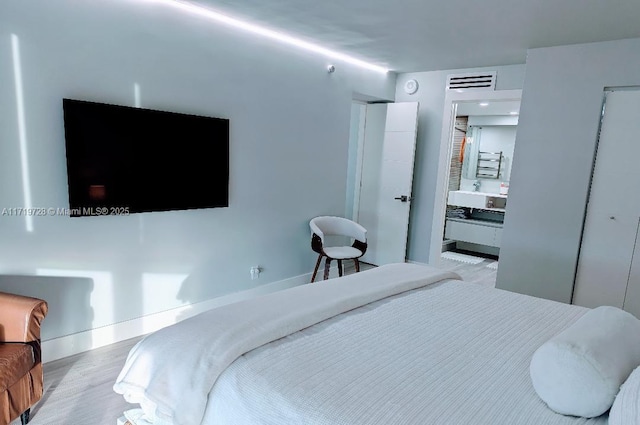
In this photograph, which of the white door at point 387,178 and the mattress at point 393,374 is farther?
the white door at point 387,178

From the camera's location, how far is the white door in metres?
4.78

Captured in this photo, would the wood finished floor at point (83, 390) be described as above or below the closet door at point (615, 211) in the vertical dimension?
below

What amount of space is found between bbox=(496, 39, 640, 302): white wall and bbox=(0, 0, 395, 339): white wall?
1.92 meters

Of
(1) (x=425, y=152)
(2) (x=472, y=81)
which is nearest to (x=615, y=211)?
(2) (x=472, y=81)

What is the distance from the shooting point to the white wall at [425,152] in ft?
15.6

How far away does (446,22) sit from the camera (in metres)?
2.92

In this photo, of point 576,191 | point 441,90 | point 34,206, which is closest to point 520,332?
point 576,191

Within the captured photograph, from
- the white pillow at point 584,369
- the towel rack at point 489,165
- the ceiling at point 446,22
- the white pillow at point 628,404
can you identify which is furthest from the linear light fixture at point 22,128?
the towel rack at point 489,165

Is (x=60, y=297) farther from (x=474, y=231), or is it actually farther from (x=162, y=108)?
(x=474, y=231)

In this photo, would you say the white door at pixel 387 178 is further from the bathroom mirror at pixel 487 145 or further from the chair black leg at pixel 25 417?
the chair black leg at pixel 25 417

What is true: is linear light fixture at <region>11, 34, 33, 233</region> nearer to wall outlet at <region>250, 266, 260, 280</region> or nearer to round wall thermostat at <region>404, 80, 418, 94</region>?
wall outlet at <region>250, 266, 260, 280</region>

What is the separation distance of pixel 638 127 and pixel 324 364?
3508mm

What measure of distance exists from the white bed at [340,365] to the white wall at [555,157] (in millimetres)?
1902

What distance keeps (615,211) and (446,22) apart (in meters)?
2.22
